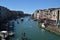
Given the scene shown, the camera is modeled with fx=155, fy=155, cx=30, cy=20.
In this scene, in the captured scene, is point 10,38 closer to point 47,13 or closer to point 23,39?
point 23,39

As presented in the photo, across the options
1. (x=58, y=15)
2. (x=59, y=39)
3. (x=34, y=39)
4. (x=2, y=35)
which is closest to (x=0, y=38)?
(x=2, y=35)

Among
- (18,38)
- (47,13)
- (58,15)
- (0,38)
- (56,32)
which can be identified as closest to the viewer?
(0,38)

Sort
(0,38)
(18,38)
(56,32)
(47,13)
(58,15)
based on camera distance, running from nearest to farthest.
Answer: (0,38) → (18,38) → (56,32) → (58,15) → (47,13)

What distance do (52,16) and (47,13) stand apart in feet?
16.8

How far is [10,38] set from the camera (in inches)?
855

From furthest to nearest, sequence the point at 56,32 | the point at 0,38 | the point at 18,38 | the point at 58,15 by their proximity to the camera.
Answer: the point at 58,15 < the point at 56,32 < the point at 18,38 < the point at 0,38

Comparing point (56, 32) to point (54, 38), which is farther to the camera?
point (56, 32)

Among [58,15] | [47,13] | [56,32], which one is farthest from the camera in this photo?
[47,13]

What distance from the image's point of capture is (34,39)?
22.0 metres

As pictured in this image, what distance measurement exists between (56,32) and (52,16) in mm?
32368

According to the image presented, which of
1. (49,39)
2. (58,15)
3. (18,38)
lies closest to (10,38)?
(18,38)

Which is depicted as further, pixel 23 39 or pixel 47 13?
pixel 47 13

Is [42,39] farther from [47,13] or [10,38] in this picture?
[47,13]

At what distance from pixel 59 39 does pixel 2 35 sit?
8216 millimetres
